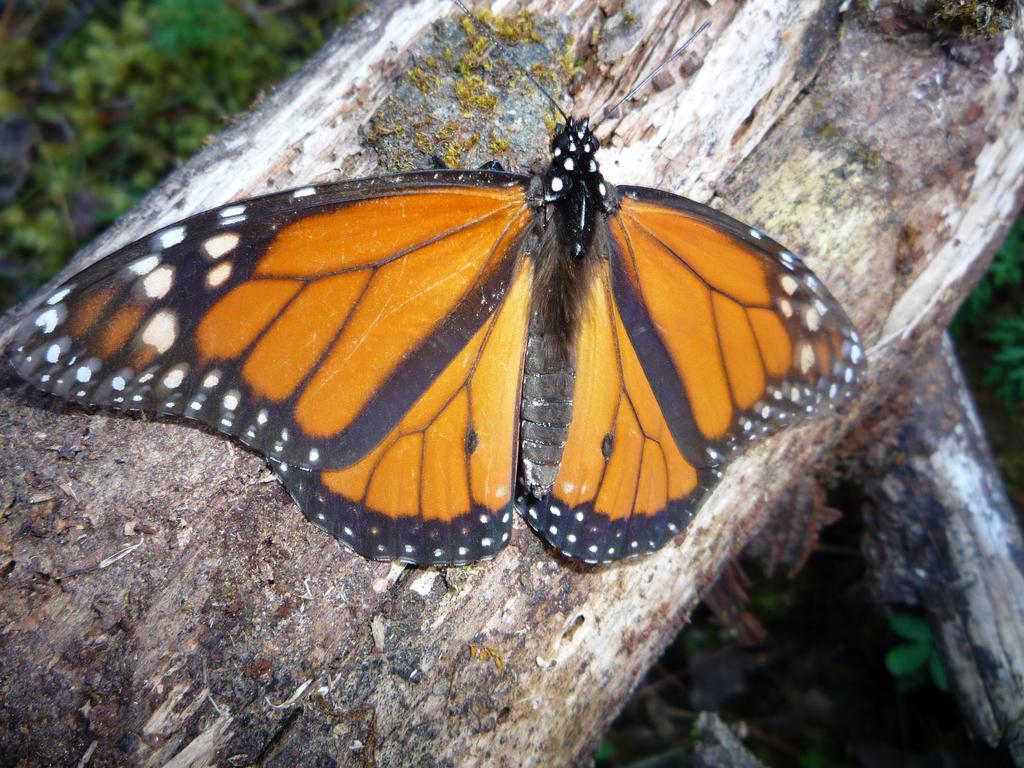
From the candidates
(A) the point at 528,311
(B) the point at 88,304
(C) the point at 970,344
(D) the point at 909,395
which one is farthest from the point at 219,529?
(C) the point at 970,344

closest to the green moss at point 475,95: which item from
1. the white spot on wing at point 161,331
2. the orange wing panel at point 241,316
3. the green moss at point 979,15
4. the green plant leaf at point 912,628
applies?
the orange wing panel at point 241,316

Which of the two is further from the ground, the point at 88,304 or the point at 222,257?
the point at 222,257

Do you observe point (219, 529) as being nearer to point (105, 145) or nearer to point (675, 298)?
point (675, 298)

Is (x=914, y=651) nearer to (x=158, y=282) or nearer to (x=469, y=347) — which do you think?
(x=469, y=347)

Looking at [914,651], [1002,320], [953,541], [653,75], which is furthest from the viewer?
[1002,320]

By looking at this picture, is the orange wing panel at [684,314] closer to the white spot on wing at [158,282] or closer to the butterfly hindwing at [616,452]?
the butterfly hindwing at [616,452]

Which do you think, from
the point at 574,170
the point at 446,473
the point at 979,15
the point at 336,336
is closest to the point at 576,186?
the point at 574,170
